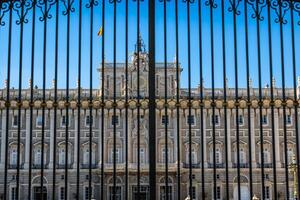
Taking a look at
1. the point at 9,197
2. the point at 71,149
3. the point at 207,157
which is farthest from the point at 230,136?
the point at 9,197

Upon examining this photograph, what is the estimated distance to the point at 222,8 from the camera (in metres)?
7.12

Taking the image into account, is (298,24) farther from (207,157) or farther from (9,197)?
(9,197)

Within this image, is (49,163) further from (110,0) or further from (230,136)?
(110,0)

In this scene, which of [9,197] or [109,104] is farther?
[9,197]

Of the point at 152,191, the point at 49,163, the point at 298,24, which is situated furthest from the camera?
the point at 49,163

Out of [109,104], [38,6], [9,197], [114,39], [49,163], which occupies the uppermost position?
[38,6]

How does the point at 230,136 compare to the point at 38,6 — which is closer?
the point at 38,6

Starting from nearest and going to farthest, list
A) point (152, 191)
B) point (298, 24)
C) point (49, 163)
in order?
point (152, 191)
point (298, 24)
point (49, 163)

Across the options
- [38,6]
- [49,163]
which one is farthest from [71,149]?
[38,6]

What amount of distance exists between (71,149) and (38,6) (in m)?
29.6

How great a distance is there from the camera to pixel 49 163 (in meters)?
35.4

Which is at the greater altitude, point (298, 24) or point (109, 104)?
point (298, 24)

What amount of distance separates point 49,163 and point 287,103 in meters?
29.8

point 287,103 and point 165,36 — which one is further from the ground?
point 165,36
